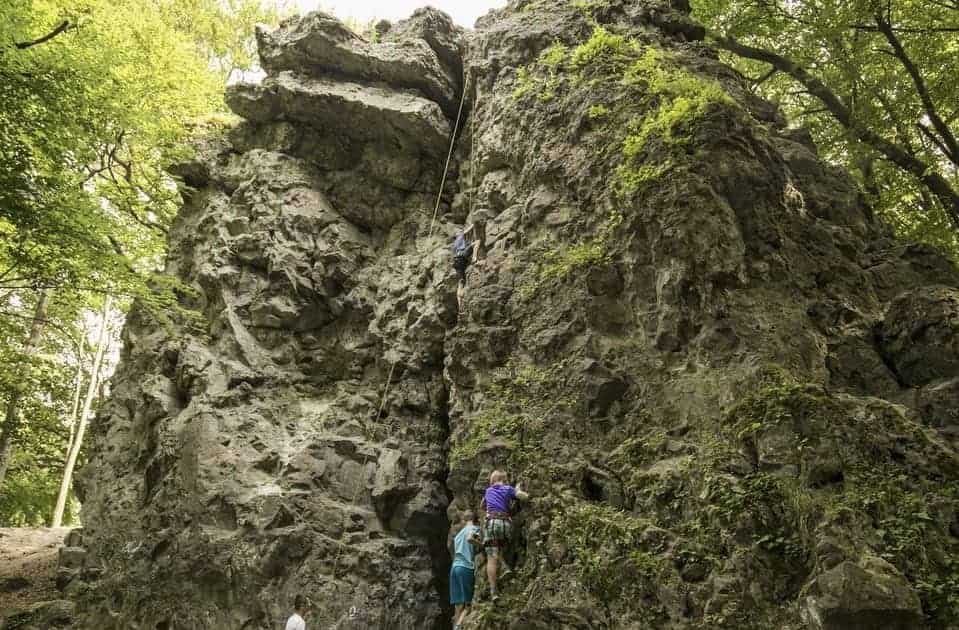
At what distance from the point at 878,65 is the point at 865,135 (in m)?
→ 1.79

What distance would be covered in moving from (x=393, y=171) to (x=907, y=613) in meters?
12.4

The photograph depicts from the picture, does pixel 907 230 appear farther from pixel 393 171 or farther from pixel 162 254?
pixel 162 254

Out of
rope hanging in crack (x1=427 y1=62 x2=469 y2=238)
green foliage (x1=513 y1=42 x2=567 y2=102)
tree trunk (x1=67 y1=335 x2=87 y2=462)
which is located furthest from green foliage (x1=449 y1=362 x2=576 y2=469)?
tree trunk (x1=67 y1=335 x2=87 y2=462)

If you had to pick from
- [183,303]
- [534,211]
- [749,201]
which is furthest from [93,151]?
[749,201]

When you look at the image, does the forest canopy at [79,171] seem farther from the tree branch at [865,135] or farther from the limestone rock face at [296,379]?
the tree branch at [865,135]

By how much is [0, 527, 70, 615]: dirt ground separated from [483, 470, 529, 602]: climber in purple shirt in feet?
29.0

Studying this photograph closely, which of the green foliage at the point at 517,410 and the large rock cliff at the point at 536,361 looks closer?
the large rock cliff at the point at 536,361

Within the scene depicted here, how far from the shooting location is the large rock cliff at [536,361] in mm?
6207

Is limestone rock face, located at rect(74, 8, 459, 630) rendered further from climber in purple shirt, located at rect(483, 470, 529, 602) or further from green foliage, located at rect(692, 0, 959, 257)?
green foliage, located at rect(692, 0, 959, 257)

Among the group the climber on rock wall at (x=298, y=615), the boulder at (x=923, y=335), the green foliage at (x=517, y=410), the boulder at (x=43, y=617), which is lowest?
the boulder at (x=43, y=617)

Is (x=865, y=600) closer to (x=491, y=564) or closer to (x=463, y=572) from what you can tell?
(x=491, y=564)

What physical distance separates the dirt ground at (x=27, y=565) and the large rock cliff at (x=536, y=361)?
2.14 m

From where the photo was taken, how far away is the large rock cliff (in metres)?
6.21

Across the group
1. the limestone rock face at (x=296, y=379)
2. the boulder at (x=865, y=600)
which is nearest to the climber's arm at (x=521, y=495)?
the limestone rock face at (x=296, y=379)
